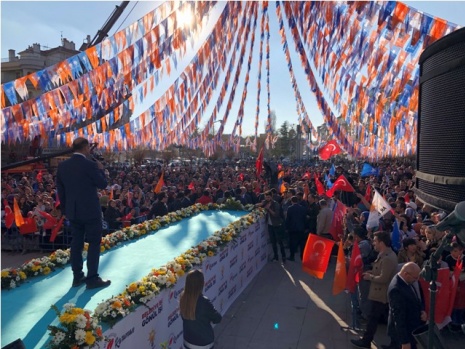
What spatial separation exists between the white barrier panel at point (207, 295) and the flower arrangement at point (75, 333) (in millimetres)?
186

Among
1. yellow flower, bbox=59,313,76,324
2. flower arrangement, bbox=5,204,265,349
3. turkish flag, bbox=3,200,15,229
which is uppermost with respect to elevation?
yellow flower, bbox=59,313,76,324

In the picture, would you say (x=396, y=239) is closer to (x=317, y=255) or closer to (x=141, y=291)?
(x=317, y=255)

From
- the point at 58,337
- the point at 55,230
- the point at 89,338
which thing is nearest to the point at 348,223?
the point at 89,338

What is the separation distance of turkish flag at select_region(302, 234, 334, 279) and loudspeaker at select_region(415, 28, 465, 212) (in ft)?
10.7

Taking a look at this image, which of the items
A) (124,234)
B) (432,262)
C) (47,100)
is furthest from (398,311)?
(47,100)

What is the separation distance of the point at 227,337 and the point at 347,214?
4655 millimetres

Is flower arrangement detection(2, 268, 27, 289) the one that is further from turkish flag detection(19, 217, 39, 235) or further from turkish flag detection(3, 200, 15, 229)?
turkish flag detection(3, 200, 15, 229)

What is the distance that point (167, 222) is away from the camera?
1056 cm

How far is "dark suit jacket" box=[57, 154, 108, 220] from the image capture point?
5.23 meters

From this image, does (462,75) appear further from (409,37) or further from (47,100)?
(47,100)

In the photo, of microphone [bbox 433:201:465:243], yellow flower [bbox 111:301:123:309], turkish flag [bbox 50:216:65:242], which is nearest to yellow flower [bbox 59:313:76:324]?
Result: yellow flower [bbox 111:301:123:309]

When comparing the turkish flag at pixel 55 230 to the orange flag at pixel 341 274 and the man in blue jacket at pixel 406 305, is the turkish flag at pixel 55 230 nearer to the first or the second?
the orange flag at pixel 341 274

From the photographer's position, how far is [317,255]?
27.1 feet

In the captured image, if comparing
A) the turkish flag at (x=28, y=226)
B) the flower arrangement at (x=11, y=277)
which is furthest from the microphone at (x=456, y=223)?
the turkish flag at (x=28, y=226)
